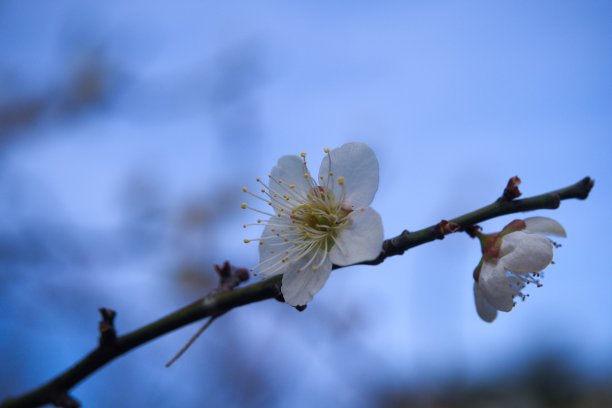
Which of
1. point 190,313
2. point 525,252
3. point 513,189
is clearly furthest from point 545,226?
point 190,313

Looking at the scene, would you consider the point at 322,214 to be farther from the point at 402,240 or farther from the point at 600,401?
the point at 600,401

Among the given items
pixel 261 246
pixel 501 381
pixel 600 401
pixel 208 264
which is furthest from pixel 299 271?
pixel 501 381

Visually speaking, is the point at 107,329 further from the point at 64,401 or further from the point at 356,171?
the point at 356,171

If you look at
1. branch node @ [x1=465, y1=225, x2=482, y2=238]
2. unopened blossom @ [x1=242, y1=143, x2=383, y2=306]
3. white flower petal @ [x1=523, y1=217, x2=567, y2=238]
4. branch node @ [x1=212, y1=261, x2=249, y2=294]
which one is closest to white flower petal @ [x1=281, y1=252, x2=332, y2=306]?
unopened blossom @ [x1=242, y1=143, x2=383, y2=306]

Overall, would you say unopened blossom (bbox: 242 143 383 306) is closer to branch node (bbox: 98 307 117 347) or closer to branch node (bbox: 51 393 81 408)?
branch node (bbox: 98 307 117 347)

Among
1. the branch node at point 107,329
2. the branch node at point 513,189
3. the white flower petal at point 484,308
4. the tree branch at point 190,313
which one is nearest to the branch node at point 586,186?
the tree branch at point 190,313

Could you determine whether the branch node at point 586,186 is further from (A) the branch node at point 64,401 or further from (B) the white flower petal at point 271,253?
(A) the branch node at point 64,401
